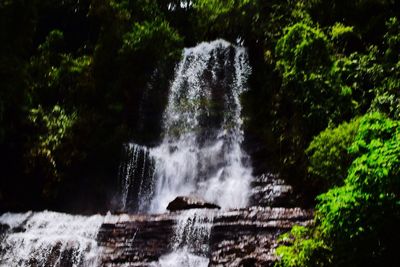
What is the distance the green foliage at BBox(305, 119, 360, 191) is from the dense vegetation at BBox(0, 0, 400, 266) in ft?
0.09

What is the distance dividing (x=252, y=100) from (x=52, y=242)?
24.3 feet

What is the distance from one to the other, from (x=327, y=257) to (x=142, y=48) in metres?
10.7

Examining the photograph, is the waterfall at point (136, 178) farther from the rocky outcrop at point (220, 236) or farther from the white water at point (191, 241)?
the white water at point (191, 241)

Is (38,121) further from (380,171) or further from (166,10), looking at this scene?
(380,171)

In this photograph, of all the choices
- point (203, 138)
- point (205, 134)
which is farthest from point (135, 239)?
point (205, 134)

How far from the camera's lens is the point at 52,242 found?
905 cm

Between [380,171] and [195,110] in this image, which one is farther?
[195,110]

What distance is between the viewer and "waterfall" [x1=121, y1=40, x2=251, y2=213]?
475 inches

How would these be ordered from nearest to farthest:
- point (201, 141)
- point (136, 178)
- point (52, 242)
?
point (52, 242) < point (136, 178) < point (201, 141)

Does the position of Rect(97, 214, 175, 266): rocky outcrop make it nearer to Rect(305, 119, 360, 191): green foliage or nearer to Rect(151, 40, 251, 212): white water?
Rect(151, 40, 251, 212): white water

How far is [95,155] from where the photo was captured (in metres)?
14.0

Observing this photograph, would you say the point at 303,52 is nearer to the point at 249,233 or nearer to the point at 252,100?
the point at 252,100

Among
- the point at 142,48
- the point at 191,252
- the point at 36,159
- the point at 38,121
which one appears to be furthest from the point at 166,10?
the point at 191,252

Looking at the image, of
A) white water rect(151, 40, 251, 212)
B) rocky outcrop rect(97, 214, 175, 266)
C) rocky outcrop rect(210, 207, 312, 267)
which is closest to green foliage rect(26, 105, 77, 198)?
white water rect(151, 40, 251, 212)
